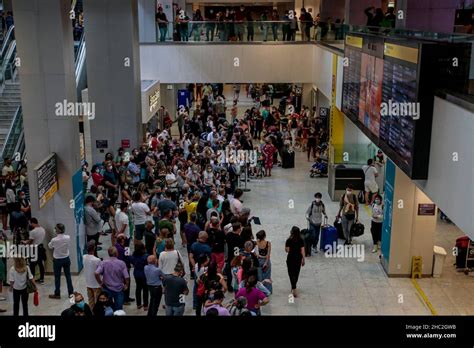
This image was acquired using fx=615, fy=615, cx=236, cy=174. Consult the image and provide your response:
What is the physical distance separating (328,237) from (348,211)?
733 millimetres

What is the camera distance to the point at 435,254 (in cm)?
1203

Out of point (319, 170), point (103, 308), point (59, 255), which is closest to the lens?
point (103, 308)

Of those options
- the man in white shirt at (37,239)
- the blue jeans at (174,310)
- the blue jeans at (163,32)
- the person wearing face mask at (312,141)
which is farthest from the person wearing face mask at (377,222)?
the blue jeans at (163,32)

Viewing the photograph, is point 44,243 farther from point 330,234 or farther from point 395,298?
point 395,298

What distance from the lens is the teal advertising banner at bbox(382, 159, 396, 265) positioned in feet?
39.2

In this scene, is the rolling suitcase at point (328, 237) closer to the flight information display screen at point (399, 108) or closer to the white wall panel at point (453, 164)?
the flight information display screen at point (399, 108)

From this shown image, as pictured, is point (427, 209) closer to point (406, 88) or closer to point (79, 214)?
point (406, 88)

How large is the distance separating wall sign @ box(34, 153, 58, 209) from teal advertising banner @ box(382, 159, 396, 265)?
257 inches

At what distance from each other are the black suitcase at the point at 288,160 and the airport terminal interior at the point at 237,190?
8cm

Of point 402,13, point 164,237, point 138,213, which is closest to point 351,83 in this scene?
point 402,13

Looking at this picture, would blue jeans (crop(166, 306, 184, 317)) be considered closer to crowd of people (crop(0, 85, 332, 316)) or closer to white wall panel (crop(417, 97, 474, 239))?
crowd of people (crop(0, 85, 332, 316))

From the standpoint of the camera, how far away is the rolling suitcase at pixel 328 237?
1327cm

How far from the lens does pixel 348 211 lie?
13.5 meters

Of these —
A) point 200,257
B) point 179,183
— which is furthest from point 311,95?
point 200,257
